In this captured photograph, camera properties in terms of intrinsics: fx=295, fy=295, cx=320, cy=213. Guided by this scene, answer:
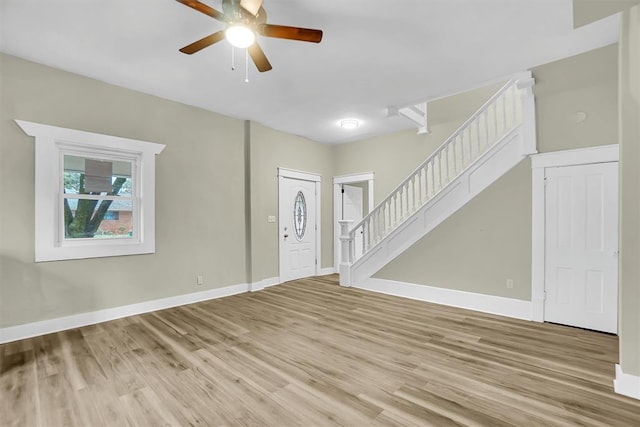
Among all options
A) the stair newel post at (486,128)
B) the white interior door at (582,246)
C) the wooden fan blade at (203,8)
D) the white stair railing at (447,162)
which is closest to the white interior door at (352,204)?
the white stair railing at (447,162)

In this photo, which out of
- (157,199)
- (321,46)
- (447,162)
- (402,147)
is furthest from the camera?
(402,147)

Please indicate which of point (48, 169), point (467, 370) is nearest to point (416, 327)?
point (467, 370)

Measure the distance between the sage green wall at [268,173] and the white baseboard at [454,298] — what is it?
1.73m

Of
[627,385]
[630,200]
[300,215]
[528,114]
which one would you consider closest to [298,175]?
[300,215]

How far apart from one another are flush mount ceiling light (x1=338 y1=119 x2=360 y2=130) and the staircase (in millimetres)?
1346

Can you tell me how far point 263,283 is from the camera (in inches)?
208

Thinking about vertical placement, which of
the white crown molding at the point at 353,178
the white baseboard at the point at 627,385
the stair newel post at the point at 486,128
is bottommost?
the white baseboard at the point at 627,385

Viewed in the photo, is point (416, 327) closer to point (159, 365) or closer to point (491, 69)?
point (159, 365)

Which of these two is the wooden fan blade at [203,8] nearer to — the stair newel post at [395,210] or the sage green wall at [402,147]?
the stair newel post at [395,210]

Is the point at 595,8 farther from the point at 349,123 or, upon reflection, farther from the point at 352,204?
the point at 352,204

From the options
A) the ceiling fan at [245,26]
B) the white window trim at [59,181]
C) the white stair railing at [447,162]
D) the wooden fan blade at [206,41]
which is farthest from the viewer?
the white stair railing at [447,162]

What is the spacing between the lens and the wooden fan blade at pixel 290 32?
2.16m

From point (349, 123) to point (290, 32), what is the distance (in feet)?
9.86

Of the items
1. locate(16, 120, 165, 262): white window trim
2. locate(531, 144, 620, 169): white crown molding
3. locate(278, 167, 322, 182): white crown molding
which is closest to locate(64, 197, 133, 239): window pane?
locate(16, 120, 165, 262): white window trim
